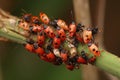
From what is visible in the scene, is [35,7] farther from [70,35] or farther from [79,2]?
[70,35]

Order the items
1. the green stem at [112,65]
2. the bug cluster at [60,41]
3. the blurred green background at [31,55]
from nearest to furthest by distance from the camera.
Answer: the green stem at [112,65], the bug cluster at [60,41], the blurred green background at [31,55]

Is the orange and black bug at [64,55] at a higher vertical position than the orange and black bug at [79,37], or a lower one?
lower

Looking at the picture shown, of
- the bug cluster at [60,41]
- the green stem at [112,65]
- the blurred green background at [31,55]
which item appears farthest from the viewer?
the blurred green background at [31,55]

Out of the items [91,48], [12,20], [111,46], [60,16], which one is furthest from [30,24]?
[111,46]

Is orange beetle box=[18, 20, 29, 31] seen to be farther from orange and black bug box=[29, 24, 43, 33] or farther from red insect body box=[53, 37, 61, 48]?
red insect body box=[53, 37, 61, 48]

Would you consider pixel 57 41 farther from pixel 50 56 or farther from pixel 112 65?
pixel 112 65

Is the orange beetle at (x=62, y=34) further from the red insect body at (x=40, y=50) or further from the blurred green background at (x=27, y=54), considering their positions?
the blurred green background at (x=27, y=54)

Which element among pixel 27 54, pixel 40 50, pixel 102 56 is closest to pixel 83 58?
pixel 102 56

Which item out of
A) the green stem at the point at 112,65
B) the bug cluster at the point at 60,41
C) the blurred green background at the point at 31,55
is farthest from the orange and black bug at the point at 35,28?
the blurred green background at the point at 31,55
